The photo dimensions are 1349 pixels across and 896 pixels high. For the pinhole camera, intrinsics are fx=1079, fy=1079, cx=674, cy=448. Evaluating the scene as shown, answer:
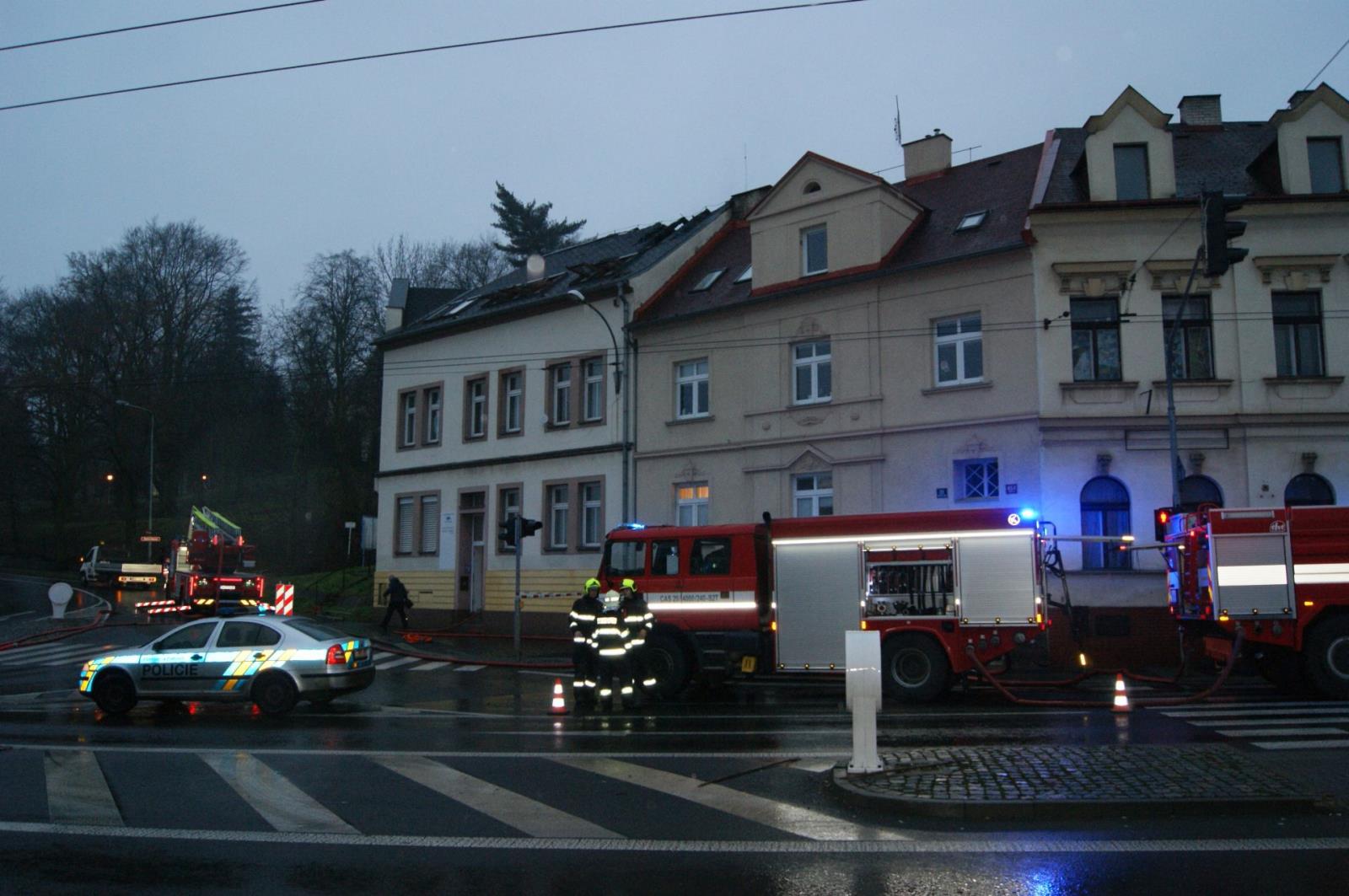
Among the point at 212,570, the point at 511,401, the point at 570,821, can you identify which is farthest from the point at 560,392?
the point at 570,821

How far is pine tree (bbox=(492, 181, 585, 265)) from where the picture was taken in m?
65.3

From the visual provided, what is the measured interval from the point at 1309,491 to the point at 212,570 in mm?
32679

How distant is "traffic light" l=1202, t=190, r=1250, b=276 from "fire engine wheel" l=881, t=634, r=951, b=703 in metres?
6.47

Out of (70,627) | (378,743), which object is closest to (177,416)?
(70,627)

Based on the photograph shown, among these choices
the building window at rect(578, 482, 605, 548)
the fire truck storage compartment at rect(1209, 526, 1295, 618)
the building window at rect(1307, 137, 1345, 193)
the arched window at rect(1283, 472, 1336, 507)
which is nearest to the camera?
the fire truck storage compartment at rect(1209, 526, 1295, 618)

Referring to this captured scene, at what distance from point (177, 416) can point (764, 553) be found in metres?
49.3

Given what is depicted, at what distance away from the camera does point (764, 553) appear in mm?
17281

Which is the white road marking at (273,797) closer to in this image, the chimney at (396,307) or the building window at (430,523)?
the building window at (430,523)

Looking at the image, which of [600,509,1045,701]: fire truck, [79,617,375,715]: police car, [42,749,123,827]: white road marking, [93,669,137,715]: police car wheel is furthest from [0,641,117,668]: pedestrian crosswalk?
[600,509,1045,701]: fire truck

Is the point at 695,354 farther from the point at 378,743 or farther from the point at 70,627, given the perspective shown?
the point at 70,627

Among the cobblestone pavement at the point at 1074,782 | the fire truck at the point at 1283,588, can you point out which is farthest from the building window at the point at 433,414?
the cobblestone pavement at the point at 1074,782

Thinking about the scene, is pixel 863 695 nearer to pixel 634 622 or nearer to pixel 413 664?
pixel 634 622

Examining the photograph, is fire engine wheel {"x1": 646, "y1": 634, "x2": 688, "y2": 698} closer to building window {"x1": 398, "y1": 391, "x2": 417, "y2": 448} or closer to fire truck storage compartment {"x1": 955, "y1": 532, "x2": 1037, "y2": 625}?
fire truck storage compartment {"x1": 955, "y1": 532, "x2": 1037, "y2": 625}

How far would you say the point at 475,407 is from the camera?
112ft
